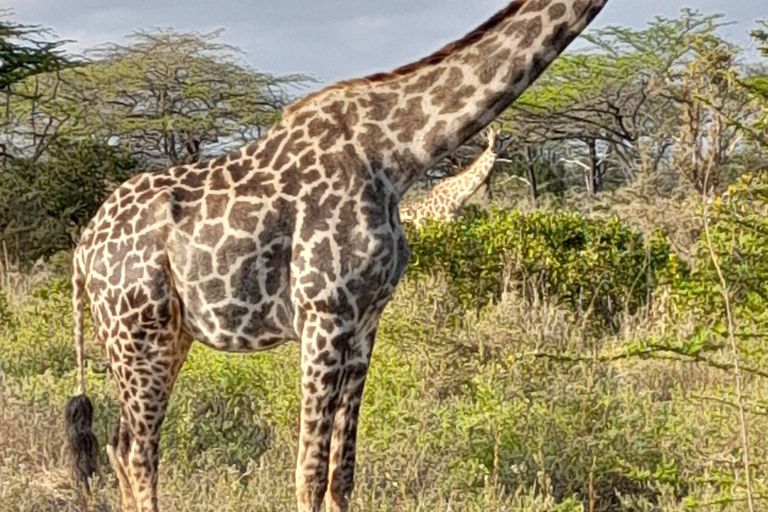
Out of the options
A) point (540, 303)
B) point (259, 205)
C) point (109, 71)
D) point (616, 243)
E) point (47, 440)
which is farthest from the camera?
point (109, 71)

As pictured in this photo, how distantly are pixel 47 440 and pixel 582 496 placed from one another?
2791 millimetres

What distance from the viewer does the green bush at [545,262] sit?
1027 cm

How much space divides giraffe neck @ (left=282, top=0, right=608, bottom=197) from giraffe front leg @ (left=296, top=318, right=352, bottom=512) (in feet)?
2.08

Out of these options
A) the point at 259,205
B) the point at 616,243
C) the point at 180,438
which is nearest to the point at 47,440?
the point at 180,438

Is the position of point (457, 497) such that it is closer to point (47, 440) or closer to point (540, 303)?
point (47, 440)

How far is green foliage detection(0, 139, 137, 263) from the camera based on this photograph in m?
15.5

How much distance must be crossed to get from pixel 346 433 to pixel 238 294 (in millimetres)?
709

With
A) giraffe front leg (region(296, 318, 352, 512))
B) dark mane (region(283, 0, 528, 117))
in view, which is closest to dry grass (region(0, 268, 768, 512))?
giraffe front leg (region(296, 318, 352, 512))

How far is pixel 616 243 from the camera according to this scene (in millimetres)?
10859

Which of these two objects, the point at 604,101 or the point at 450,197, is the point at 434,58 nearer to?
the point at 450,197

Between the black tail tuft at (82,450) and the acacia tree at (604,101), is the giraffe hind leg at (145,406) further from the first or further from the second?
the acacia tree at (604,101)

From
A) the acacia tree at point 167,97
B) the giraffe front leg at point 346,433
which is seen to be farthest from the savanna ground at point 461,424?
the acacia tree at point 167,97

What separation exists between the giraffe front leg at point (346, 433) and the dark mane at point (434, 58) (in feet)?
3.17

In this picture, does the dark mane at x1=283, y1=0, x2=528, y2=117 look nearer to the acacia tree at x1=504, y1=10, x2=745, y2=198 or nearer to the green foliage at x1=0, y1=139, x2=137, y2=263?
the green foliage at x1=0, y1=139, x2=137, y2=263
